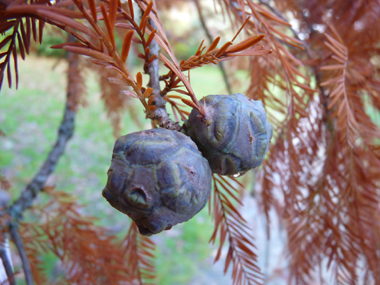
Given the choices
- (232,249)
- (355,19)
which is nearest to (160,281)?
(232,249)

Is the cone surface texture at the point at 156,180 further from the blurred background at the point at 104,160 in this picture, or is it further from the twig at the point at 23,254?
the blurred background at the point at 104,160

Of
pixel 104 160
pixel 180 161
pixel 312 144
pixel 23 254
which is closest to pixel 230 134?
pixel 180 161

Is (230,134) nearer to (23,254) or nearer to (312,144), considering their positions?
(312,144)

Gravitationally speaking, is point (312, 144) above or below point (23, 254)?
above

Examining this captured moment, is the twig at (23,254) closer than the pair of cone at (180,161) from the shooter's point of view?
No

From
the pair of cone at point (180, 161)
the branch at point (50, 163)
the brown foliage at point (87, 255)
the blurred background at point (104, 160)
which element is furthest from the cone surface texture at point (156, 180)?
the blurred background at point (104, 160)

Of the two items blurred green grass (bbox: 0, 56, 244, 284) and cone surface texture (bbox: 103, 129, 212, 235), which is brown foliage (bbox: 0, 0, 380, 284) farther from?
blurred green grass (bbox: 0, 56, 244, 284)

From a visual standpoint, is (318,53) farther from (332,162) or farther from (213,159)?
(213,159)
